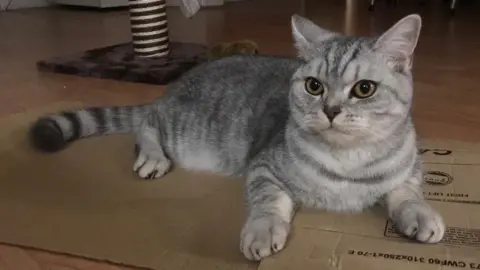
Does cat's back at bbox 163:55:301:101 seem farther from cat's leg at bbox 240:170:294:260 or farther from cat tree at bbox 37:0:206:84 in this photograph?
cat tree at bbox 37:0:206:84

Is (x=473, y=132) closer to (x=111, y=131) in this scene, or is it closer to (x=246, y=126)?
(x=246, y=126)

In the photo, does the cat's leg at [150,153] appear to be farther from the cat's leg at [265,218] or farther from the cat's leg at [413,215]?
the cat's leg at [413,215]

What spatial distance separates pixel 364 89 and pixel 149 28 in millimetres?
1722

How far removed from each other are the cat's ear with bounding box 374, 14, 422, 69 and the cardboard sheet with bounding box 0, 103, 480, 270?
0.31 meters

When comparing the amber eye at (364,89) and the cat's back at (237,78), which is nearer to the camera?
the amber eye at (364,89)

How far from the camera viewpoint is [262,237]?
1.12 m

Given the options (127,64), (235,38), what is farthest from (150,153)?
(235,38)

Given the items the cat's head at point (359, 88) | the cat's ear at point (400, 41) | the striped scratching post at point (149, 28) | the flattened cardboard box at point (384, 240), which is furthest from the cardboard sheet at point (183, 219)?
the striped scratching post at point (149, 28)

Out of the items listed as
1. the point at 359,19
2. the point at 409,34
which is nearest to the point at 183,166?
the point at 409,34

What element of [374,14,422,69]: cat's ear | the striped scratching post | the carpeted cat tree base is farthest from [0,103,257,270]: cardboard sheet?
the striped scratching post

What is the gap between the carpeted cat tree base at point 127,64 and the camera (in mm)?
2539

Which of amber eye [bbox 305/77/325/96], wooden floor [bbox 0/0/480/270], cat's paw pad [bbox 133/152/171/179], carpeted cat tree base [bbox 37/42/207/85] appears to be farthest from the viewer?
carpeted cat tree base [bbox 37/42/207/85]

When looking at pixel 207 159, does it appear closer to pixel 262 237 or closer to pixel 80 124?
pixel 80 124

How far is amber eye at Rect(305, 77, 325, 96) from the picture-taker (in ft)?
3.93
